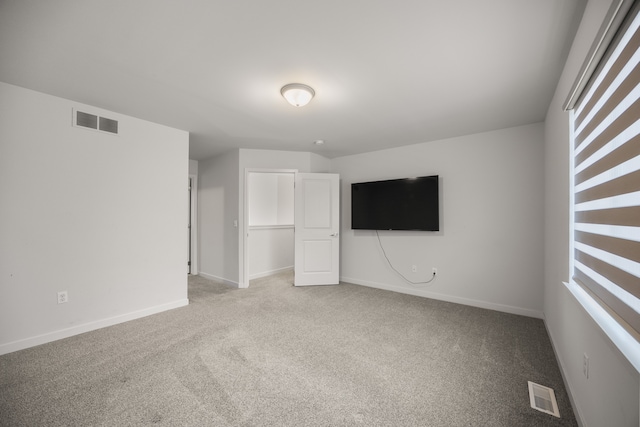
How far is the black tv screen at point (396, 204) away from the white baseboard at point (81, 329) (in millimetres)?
3120

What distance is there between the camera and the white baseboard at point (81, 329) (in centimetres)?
235

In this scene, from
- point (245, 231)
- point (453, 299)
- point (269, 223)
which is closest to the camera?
point (453, 299)

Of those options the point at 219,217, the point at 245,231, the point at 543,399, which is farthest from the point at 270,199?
the point at 543,399

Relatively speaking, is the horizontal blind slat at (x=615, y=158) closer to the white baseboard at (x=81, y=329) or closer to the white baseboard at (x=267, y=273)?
the white baseboard at (x=81, y=329)

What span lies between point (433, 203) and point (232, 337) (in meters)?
3.19

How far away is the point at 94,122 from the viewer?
9.25 feet

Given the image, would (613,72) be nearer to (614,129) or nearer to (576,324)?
(614,129)

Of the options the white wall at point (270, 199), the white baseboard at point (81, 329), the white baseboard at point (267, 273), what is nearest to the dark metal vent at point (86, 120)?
the white baseboard at point (81, 329)

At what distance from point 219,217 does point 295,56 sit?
143 inches

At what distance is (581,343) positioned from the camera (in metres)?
1.56

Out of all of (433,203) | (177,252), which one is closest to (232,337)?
(177,252)

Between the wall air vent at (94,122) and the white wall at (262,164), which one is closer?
the wall air vent at (94,122)

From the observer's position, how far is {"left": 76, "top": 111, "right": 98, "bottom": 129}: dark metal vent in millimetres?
2721

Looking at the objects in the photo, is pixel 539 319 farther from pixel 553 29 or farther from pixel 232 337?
pixel 232 337
